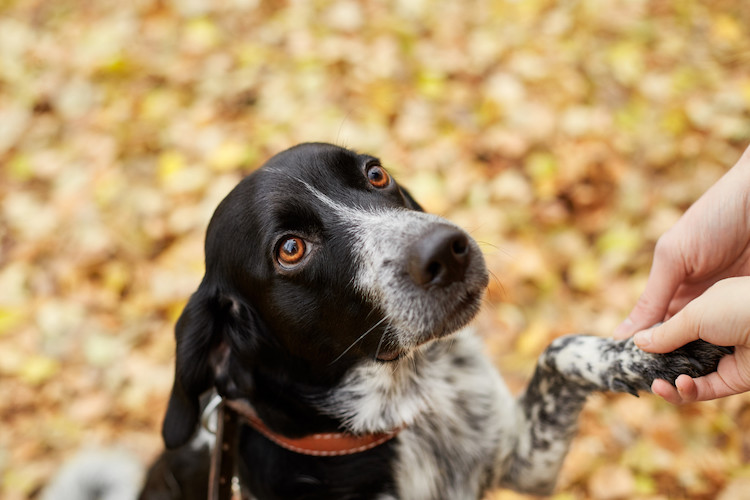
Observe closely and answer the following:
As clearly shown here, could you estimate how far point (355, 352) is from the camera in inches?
98.3

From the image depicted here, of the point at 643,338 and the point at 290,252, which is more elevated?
the point at 290,252

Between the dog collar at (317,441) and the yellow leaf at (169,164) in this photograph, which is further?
the yellow leaf at (169,164)

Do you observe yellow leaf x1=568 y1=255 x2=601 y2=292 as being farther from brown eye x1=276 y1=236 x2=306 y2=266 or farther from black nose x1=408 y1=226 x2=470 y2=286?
brown eye x1=276 y1=236 x2=306 y2=266

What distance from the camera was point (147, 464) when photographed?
3828 millimetres

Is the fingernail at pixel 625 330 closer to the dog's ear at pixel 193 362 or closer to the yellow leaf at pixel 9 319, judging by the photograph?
the dog's ear at pixel 193 362

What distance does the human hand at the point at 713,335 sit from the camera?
1.63 meters

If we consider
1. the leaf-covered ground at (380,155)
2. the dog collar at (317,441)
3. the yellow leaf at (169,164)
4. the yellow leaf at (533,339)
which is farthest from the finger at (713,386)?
the yellow leaf at (169,164)

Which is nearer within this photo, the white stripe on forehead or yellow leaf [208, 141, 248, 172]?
the white stripe on forehead

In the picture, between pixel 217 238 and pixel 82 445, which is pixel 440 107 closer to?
pixel 217 238

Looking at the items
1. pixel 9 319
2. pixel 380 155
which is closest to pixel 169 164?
pixel 9 319

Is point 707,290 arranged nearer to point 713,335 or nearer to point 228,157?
point 713,335

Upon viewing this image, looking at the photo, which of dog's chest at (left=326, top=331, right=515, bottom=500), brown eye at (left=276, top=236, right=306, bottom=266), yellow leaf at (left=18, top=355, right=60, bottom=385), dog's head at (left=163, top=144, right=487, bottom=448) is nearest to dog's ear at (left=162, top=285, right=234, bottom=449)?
dog's head at (left=163, top=144, right=487, bottom=448)

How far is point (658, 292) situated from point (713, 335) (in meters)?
0.52

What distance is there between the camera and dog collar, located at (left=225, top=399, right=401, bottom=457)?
8.13 ft
